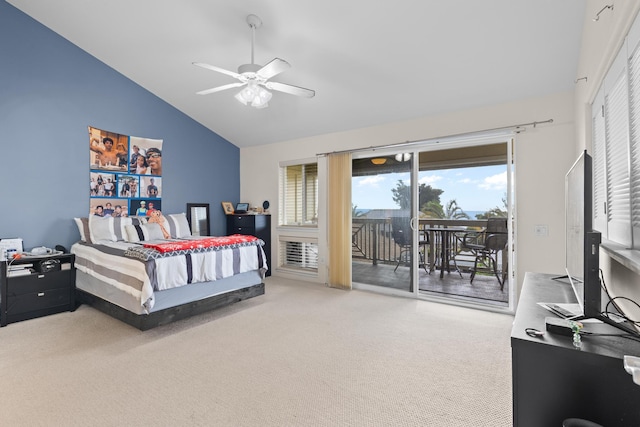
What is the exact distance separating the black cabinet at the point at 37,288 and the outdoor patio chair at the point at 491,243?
5.26m

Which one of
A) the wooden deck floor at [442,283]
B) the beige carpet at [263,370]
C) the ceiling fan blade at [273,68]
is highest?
the ceiling fan blade at [273,68]

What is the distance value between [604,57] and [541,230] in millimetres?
1995

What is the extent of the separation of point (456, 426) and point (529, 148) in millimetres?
2801

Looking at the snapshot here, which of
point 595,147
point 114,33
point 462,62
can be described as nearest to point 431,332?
point 595,147

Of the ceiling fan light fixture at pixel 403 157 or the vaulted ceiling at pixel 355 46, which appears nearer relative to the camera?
the vaulted ceiling at pixel 355 46

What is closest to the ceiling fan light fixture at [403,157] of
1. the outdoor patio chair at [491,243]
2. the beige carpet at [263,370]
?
the outdoor patio chair at [491,243]

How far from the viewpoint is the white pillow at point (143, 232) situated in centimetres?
389

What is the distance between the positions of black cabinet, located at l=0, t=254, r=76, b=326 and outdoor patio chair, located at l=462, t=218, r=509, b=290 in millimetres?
5261

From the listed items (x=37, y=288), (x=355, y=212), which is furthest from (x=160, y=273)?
(x=355, y=212)

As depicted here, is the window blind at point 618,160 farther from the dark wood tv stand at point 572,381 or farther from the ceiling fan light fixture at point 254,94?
the ceiling fan light fixture at point 254,94

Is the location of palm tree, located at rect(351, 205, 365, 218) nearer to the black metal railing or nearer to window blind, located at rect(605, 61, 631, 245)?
the black metal railing

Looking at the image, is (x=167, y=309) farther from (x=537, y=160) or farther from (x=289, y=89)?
(x=537, y=160)

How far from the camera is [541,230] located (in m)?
3.16

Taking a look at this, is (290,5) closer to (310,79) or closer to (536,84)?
(310,79)
